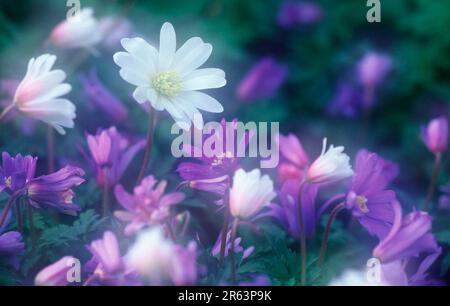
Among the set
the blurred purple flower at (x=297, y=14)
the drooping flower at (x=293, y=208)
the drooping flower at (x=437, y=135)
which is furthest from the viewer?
the blurred purple flower at (x=297, y=14)

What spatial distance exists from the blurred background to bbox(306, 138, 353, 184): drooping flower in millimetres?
669

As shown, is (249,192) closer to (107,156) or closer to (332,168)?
(332,168)

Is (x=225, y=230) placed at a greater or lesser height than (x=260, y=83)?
lesser

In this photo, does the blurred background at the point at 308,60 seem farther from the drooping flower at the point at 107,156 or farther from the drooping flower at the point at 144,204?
the drooping flower at the point at 144,204

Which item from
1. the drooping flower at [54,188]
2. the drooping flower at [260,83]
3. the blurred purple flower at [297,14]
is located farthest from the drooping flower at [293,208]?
the blurred purple flower at [297,14]

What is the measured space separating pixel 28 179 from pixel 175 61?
286 mm

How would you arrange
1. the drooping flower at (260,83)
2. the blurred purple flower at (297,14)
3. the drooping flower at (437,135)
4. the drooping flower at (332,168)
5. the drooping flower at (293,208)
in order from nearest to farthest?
the drooping flower at (332,168) → the drooping flower at (293,208) → the drooping flower at (437,135) → the drooping flower at (260,83) → the blurred purple flower at (297,14)

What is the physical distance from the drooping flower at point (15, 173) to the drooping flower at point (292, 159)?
0.42 m

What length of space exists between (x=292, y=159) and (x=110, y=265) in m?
0.40

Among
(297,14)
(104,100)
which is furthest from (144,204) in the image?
(297,14)

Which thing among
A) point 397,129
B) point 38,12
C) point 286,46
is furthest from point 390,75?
point 38,12

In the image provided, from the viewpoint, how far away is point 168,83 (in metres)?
0.95

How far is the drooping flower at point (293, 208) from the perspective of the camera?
99 centimetres
